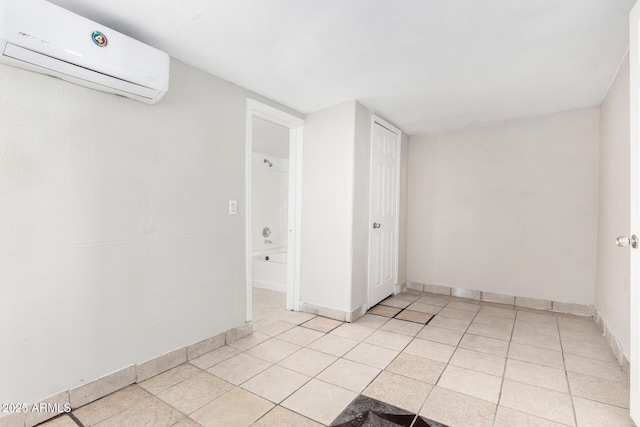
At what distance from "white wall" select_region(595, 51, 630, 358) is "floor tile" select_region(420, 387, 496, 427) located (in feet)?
3.91

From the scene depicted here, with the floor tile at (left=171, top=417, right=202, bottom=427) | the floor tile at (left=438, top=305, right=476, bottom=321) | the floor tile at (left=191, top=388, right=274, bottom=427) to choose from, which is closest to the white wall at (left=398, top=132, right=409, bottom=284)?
the floor tile at (left=438, top=305, right=476, bottom=321)

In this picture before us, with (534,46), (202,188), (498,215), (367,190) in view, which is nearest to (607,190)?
(498,215)

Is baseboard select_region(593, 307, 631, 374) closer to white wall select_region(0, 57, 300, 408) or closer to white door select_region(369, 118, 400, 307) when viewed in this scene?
white door select_region(369, 118, 400, 307)

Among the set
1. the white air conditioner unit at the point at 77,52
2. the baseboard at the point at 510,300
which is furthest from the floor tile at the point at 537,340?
the white air conditioner unit at the point at 77,52

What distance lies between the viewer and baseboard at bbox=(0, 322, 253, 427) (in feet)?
5.00

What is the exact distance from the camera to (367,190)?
3.31 meters

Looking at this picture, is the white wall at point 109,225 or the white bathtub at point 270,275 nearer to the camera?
the white wall at point 109,225

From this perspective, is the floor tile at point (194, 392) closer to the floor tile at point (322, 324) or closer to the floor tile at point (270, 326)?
the floor tile at point (270, 326)

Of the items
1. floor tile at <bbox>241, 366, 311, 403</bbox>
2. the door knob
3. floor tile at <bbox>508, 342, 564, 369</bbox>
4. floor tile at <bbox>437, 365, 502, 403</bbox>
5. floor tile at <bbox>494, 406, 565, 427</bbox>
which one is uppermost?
the door knob

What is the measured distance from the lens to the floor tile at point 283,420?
1.55m

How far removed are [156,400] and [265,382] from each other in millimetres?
611

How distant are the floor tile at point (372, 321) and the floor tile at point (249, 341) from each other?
3.04ft

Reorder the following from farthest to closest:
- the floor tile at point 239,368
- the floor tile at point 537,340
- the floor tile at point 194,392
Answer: the floor tile at point 537,340, the floor tile at point 239,368, the floor tile at point 194,392

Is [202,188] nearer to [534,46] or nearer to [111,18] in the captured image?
[111,18]
